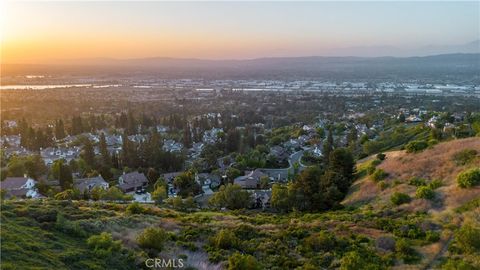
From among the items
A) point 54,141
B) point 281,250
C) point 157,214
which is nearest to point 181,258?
point 281,250

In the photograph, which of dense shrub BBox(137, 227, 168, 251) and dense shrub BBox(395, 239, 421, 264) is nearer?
dense shrub BBox(395, 239, 421, 264)

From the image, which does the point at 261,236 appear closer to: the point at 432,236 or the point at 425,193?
the point at 432,236

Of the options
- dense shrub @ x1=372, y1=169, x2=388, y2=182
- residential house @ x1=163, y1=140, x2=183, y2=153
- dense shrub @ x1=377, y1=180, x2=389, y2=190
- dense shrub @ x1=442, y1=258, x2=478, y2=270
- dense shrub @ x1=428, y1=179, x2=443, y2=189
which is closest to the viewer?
dense shrub @ x1=442, y1=258, x2=478, y2=270

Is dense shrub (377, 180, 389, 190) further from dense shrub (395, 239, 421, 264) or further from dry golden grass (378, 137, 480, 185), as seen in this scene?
dense shrub (395, 239, 421, 264)

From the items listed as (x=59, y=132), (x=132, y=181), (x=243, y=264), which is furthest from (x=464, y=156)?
(x=59, y=132)

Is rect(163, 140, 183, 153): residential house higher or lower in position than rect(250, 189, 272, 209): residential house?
lower

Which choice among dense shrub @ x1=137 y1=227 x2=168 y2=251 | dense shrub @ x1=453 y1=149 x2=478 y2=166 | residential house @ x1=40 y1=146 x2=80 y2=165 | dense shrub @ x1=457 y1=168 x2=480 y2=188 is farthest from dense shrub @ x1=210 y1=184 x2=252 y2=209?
residential house @ x1=40 y1=146 x2=80 y2=165

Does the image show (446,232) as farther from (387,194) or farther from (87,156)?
(87,156)
